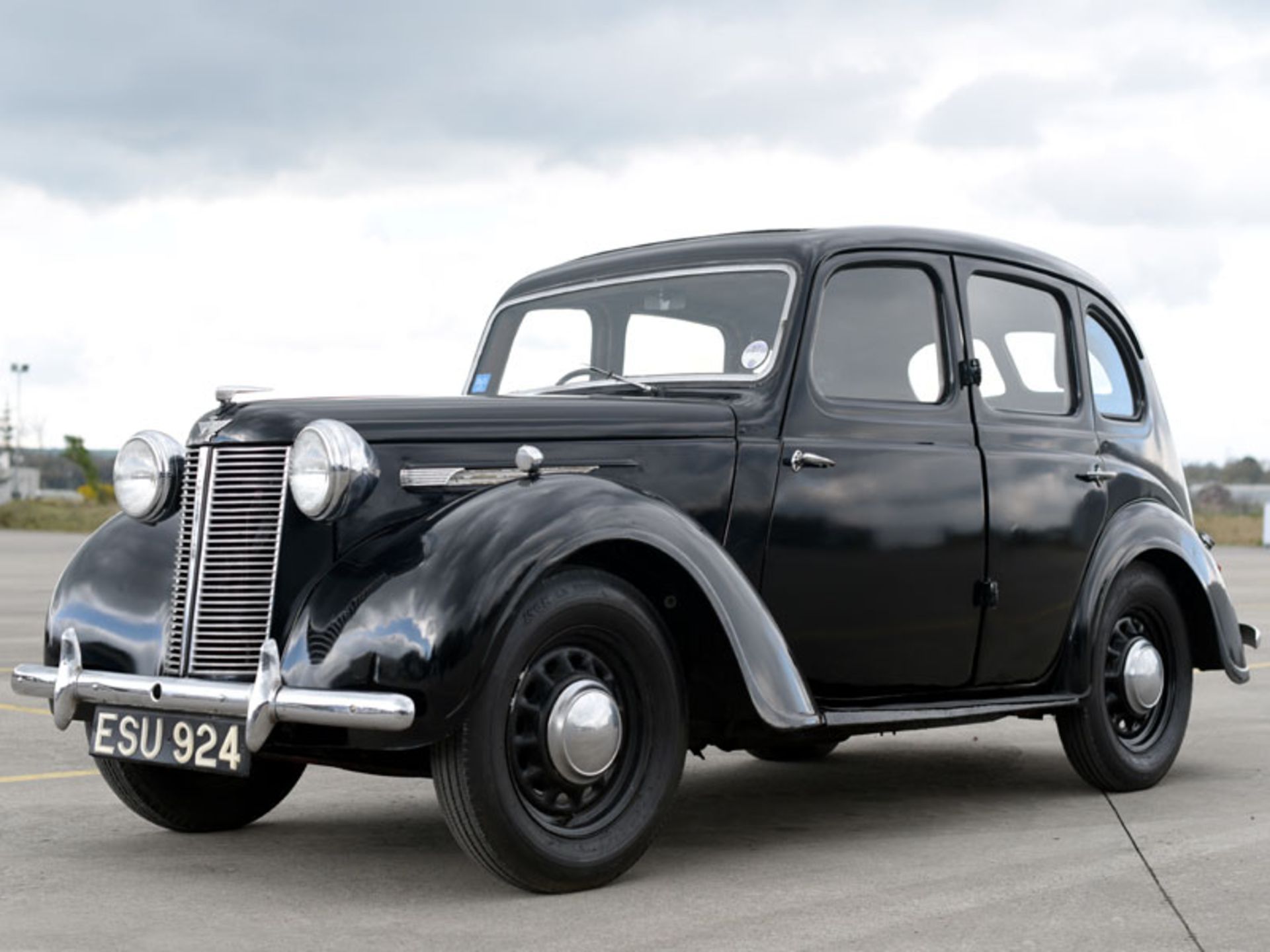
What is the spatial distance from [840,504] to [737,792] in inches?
62.8

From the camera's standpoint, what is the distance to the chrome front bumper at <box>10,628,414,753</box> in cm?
433

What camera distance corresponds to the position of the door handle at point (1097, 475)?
655cm

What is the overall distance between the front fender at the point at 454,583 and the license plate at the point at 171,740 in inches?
10.0

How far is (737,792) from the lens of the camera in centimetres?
668

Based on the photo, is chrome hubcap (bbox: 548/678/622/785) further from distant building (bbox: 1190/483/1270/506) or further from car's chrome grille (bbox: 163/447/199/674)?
distant building (bbox: 1190/483/1270/506)

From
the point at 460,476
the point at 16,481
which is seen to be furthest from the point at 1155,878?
the point at 16,481

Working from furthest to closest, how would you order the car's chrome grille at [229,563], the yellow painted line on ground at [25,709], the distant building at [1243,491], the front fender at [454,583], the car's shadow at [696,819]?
1. the distant building at [1243,491]
2. the yellow painted line on ground at [25,709]
3. the car's shadow at [696,819]
4. the car's chrome grille at [229,563]
5. the front fender at [454,583]

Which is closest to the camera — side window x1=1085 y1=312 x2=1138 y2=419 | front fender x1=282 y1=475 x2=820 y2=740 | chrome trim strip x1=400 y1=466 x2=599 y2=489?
front fender x1=282 y1=475 x2=820 y2=740

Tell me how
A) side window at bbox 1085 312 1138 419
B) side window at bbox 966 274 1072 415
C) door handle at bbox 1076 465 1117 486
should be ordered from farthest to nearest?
1. side window at bbox 1085 312 1138 419
2. door handle at bbox 1076 465 1117 486
3. side window at bbox 966 274 1072 415

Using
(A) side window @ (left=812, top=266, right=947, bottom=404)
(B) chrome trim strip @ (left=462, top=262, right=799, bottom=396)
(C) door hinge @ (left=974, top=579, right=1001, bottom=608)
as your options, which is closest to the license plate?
(B) chrome trim strip @ (left=462, top=262, right=799, bottom=396)

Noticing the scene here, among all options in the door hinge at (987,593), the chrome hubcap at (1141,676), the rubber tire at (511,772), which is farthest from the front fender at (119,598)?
the chrome hubcap at (1141,676)

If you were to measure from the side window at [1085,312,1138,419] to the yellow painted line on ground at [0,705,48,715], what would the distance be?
5.48m

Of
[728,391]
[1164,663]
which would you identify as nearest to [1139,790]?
[1164,663]

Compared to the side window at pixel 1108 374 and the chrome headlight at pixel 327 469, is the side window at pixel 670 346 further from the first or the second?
the side window at pixel 1108 374
